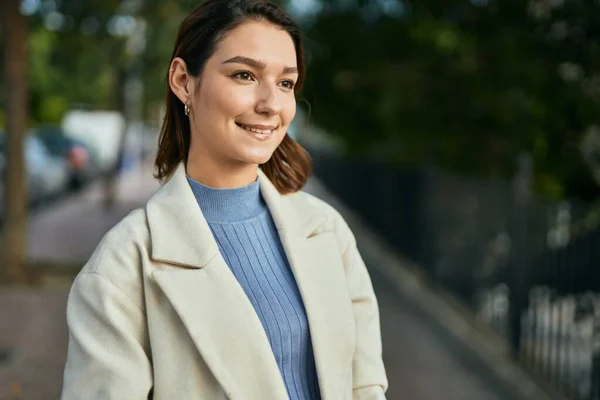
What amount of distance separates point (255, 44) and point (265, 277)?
20.6 inches

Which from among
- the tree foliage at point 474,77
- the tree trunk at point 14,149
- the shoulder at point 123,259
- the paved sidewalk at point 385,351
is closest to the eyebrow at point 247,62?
the shoulder at point 123,259

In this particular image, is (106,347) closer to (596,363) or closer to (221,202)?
(221,202)

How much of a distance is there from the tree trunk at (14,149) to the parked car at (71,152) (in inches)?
557

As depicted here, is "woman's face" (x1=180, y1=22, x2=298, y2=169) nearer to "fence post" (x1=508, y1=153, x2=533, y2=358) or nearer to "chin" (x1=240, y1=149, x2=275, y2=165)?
"chin" (x1=240, y1=149, x2=275, y2=165)

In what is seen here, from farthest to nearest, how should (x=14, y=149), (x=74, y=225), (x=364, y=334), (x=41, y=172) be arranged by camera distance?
(x=41, y=172)
(x=74, y=225)
(x=14, y=149)
(x=364, y=334)

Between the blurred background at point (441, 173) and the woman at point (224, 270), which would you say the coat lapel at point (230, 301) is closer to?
the woman at point (224, 270)

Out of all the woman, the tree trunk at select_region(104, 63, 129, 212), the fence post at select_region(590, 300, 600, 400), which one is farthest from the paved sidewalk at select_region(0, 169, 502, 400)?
the tree trunk at select_region(104, 63, 129, 212)

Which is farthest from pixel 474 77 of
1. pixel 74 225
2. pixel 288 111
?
pixel 74 225

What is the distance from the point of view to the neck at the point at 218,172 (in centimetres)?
221

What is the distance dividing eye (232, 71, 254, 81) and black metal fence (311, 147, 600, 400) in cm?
402

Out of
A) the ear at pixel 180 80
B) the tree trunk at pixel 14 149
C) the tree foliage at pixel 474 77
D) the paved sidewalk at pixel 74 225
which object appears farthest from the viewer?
the paved sidewalk at pixel 74 225

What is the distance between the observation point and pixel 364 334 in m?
2.35

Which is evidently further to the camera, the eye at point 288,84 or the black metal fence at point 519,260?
the black metal fence at point 519,260

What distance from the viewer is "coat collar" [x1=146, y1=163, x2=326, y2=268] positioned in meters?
2.10
